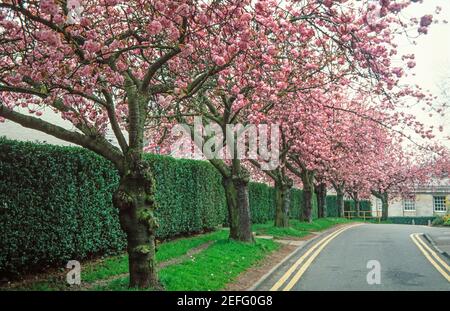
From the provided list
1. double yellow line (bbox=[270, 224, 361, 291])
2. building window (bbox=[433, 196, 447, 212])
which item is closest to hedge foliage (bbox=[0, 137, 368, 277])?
double yellow line (bbox=[270, 224, 361, 291])

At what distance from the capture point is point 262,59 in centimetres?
875

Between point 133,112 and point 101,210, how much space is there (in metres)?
4.50

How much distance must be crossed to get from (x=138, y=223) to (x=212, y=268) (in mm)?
3136

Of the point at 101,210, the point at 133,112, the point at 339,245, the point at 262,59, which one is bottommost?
the point at 339,245

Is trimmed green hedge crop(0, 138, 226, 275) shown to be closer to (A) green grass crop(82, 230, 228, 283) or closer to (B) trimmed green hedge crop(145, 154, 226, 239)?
(A) green grass crop(82, 230, 228, 283)

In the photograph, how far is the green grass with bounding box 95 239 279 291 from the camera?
8.70 m

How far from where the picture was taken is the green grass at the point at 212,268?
870 centimetres

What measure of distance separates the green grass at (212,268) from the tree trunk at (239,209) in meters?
0.48

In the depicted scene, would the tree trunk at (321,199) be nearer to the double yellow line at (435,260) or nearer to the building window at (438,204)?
the double yellow line at (435,260)

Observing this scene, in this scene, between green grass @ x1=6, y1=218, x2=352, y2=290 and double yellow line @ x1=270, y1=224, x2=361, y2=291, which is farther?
double yellow line @ x1=270, y1=224, x2=361, y2=291

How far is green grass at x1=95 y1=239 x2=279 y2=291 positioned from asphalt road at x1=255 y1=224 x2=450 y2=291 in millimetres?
894
